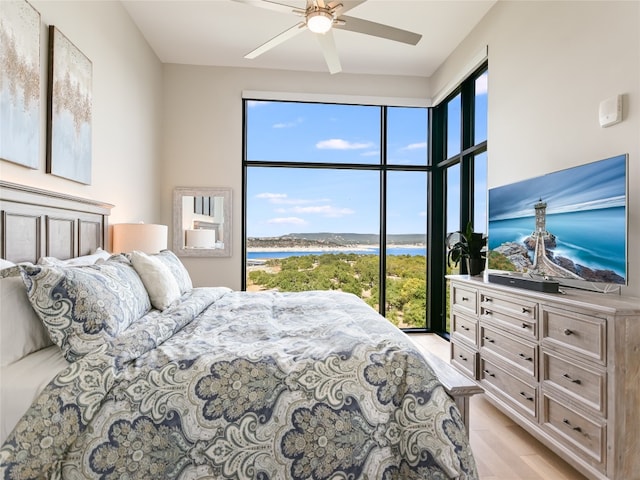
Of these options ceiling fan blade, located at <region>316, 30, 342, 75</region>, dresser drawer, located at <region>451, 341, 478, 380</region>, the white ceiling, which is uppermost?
the white ceiling

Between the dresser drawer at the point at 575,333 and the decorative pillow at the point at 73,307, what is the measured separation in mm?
2059

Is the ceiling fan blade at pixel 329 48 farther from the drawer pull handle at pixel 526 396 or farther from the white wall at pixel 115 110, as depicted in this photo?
the drawer pull handle at pixel 526 396

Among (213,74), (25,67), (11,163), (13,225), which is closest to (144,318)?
(13,225)

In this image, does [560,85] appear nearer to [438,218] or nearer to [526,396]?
[526,396]

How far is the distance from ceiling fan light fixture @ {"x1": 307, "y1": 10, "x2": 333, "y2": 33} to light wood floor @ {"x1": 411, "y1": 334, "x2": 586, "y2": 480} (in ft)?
8.36

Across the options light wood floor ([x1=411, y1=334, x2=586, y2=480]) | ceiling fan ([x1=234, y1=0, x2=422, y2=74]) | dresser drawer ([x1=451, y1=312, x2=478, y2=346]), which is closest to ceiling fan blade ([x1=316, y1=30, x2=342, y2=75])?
ceiling fan ([x1=234, y1=0, x2=422, y2=74])

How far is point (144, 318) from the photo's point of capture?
183 cm

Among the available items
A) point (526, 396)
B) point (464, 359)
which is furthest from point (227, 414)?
point (464, 359)

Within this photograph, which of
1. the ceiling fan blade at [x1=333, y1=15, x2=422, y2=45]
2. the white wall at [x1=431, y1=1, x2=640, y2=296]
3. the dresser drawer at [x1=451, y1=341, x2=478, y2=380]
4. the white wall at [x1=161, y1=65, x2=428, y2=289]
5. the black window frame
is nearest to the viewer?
the white wall at [x1=431, y1=1, x2=640, y2=296]

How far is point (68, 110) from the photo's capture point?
2.47 meters

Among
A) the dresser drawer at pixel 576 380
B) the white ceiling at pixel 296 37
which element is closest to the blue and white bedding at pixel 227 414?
the dresser drawer at pixel 576 380

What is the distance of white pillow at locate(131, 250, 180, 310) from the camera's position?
7.06ft

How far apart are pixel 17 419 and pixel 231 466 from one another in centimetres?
70

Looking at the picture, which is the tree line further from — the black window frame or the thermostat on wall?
the thermostat on wall
